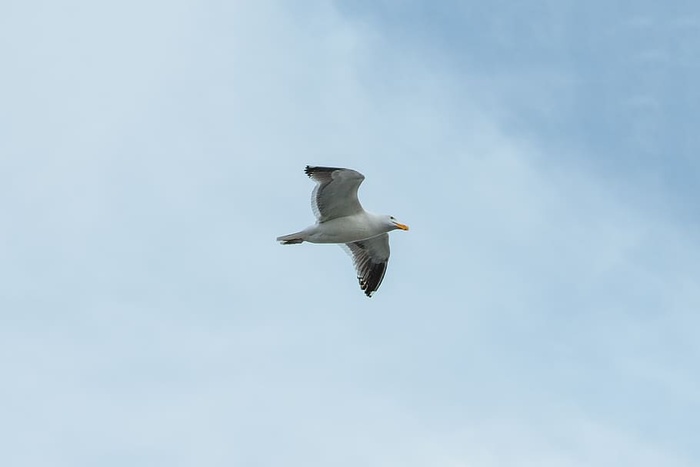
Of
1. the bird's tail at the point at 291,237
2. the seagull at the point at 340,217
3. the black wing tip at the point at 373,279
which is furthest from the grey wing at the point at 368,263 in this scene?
the bird's tail at the point at 291,237

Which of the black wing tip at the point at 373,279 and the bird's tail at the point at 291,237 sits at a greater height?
the black wing tip at the point at 373,279

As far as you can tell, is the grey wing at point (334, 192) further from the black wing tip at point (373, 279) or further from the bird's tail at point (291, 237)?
the black wing tip at point (373, 279)

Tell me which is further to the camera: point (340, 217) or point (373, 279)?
point (373, 279)

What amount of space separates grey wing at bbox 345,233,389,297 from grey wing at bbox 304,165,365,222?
2.72 m

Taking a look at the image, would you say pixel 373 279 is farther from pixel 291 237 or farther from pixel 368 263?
pixel 291 237

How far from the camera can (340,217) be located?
33.8 m

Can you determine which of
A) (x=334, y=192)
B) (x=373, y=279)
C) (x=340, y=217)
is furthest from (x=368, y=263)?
(x=334, y=192)

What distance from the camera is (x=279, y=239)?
1336 inches

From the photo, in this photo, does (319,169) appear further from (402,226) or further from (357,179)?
(402,226)

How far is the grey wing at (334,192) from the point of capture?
32.4 m

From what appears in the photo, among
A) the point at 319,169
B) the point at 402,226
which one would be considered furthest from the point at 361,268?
the point at 319,169

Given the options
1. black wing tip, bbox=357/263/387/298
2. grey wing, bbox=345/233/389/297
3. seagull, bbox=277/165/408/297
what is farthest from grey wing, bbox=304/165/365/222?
black wing tip, bbox=357/263/387/298

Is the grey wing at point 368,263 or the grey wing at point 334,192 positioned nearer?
the grey wing at point 334,192

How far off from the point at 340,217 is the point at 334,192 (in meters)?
1.04
